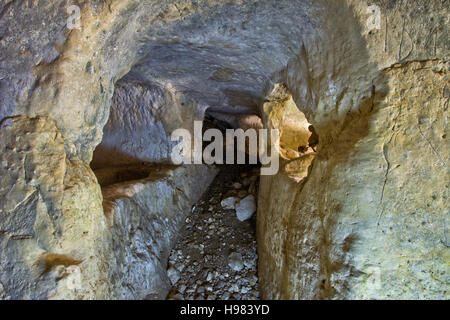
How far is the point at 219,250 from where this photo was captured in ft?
8.79

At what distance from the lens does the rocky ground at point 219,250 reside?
2318 millimetres

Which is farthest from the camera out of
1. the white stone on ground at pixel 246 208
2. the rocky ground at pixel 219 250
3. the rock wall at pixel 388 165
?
the white stone on ground at pixel 246 208

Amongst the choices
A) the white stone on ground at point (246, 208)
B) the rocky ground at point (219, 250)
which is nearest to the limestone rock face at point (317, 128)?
the rocky ground at point (219, 250)

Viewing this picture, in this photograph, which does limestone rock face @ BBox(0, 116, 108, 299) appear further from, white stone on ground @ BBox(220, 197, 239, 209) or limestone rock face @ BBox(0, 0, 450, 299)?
white stone on ground @ BBox(220, 197, 239, 209)

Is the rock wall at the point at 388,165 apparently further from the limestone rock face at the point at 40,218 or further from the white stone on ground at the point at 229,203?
the white stone on ground at the point at 229,203

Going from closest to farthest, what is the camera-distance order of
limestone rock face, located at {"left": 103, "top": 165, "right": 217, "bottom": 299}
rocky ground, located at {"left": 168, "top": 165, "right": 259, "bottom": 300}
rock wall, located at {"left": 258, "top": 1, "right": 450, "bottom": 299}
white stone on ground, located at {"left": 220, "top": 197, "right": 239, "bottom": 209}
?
rock wall, located at {"left": 258, "top": 1, "right": 450, "bottom": 299}, limestone rock face, located at {"left": 103, "top": 165, "right": 217, "bottom": 299}, rocky ground, located at {"left": 168, "top": 165, "right": 259, "bottom": 300}, white stone on ground, located at {"left": 220, "top": 197, "right": 239, "bottom": 209}

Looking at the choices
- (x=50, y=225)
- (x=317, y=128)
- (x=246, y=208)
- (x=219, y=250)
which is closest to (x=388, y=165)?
(x=317, y=128)

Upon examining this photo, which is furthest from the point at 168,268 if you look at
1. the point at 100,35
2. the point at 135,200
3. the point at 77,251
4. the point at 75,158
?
the point at 100,35

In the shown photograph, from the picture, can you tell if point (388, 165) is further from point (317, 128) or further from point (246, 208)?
point (246, 208)

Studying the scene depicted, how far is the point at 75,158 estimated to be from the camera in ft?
5.12

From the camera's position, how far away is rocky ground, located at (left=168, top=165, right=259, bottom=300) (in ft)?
7.61

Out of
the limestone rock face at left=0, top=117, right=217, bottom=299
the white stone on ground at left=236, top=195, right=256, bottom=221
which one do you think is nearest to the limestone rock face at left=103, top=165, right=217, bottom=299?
the limestone rock face at left=0, top=117, right=217, bottom=299

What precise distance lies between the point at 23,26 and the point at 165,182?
1.83m
